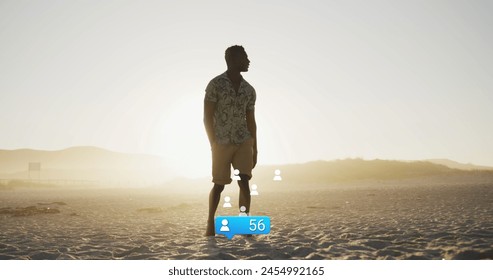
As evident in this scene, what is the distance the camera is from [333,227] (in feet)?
20.4

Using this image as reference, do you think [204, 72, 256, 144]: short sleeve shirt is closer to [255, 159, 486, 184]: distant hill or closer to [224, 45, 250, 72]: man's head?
[224, 45, 250, 72]: man's head

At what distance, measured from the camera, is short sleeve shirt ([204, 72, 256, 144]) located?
496 centimetres

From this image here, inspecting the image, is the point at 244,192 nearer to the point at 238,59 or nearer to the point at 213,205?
the point at 213,205

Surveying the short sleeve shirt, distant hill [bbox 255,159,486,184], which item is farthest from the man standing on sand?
distant hill [bbox 255,159,486,184]

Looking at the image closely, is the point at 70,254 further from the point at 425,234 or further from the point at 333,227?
the point at 425,234

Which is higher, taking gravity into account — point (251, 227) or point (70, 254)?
point (251, 227)

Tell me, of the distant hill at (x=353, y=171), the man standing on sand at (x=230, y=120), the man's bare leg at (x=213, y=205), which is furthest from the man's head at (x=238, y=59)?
the distant hill at (x=353, y=171)

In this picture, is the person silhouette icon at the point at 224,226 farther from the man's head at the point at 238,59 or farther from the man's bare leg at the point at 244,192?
the man's head at the point at 238,59

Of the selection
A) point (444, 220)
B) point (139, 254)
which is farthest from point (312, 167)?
point (139, 254)

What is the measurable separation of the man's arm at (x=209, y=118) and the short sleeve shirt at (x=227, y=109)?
0.04 meters

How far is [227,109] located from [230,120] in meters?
0.14

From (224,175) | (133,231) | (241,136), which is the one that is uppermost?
(241,136)
